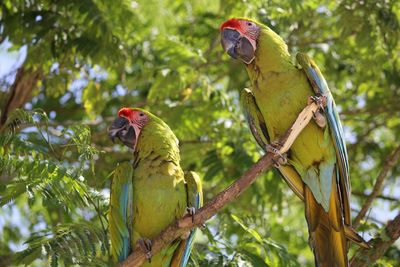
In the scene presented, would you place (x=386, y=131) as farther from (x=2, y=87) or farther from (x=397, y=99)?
(x=2, y=87)

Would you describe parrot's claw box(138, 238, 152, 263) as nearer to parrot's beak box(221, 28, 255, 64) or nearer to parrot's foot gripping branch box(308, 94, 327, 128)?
parrot's foot gripping branch box(308, 94, 327, 128)

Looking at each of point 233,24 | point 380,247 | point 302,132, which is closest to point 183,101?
point 233,24

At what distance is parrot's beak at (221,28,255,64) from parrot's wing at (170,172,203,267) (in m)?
0.79

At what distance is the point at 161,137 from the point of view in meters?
3.69

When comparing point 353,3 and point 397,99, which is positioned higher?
point 353,3

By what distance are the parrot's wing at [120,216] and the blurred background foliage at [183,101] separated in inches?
2.7

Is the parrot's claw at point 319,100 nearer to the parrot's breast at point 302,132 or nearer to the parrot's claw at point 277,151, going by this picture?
the parrot's breast at point 302,132

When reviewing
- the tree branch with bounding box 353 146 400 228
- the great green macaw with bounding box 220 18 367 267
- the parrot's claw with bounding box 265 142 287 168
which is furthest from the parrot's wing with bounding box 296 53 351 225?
the tree branch with bounding box 353 146 400 228

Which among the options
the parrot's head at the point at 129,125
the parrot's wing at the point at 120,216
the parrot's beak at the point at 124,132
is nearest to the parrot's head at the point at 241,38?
the parrot's head at the point at 129,125

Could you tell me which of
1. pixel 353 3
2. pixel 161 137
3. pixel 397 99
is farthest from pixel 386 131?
pixel 161 137

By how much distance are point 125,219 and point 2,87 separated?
2.22m

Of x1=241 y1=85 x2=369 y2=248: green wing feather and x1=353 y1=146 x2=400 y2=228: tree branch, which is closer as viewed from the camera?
x1=241 y1=85 x2=369 y2=248: green wing feather

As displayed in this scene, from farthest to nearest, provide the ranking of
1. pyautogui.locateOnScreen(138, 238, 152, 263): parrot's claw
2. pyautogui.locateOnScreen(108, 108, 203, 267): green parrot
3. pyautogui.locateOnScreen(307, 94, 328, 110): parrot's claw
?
pyautogui.locateOnScreen(307, 94, 328, 110): parrot's claw → pyautogui.locateOnScreen(108, 108, 203, 267): green parrot → pyautogui.locateOnScreen(138, 238, 152, 263): parrot's claw

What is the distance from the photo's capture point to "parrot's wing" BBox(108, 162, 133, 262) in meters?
3.40
